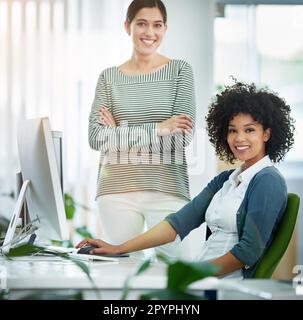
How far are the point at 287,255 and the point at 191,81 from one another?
392 millimetres

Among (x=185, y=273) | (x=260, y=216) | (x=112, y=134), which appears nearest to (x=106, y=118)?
(x=112, y=134)

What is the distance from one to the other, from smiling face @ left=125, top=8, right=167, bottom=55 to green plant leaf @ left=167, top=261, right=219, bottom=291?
845 mm

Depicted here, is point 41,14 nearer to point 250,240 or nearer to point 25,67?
point 25,67

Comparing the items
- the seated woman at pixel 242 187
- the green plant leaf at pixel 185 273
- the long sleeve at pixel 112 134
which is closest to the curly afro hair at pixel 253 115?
the seated woman at pixel 242 187

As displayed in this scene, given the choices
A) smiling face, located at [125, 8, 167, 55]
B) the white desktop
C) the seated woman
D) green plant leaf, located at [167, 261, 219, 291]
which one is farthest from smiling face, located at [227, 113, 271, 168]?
green plant leaf, located at [167, 261, 219, 291]

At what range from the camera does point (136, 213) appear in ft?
4.50

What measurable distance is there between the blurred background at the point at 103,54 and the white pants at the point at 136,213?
0.34 feet

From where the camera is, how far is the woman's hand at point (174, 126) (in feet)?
4.44

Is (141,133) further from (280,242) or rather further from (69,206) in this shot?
(280,242)

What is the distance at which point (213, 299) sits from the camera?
120 centimetres

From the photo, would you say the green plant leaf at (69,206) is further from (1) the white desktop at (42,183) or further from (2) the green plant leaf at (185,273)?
(2) the green plant leaf at (185,273)

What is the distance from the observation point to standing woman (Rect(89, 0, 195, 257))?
1346mm
